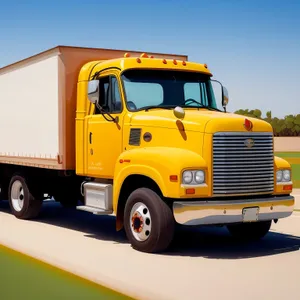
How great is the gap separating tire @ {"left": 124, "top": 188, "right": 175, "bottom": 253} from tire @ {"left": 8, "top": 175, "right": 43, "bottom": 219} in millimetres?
4002

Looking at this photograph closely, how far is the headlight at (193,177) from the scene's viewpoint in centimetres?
888

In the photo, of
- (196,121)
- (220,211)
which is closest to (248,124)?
(196,121)

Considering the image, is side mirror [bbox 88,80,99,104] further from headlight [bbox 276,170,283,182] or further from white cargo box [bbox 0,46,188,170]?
headlight [bbox 276,170,283,182]

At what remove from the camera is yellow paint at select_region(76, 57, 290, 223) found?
9.03 metres

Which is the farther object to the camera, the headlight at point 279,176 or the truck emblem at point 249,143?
the headlight at point 279,176

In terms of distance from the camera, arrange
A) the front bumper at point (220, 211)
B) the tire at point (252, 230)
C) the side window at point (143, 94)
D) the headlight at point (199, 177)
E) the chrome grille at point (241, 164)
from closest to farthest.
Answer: the front bumper at point (220, 211)
the headlight at point (199, 177)
the chrome grille at point (241, 164)
the side window at point (143, 94)
the tire at point (252, 230)

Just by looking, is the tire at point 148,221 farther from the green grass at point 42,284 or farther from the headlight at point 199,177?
the green grass at point 42,284

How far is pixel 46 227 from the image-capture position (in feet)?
40.4

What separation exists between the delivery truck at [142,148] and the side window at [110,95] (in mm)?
17

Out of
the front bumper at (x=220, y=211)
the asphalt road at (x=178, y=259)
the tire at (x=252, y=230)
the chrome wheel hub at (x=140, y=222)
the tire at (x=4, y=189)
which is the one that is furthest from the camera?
the tire at (x=4, y=189)

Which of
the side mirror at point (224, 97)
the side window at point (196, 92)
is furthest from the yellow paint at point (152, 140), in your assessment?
the side mirror at point (224, 97)

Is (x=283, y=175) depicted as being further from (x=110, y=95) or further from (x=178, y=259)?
(x=110, y=95)

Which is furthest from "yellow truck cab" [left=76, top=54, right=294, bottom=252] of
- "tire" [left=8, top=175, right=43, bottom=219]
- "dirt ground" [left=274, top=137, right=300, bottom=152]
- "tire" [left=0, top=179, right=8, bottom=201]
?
"dirt ground" [left=274, top=137, right=300, bottom=152]

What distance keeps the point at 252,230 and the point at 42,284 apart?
4497mm
